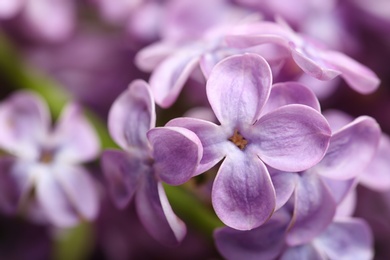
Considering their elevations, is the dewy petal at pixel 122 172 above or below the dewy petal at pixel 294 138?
below

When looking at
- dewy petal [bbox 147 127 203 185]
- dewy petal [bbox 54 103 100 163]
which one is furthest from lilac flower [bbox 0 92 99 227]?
dewy petal [bbox 147 127 203 185]

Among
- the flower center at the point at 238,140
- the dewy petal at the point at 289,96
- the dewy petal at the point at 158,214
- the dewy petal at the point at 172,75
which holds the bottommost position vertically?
the dewy petal at the point at 158,214

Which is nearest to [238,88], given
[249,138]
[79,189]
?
[249,138]

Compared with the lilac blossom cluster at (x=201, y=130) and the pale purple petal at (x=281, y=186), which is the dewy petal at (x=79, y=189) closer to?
the lilac blossom cluster at (x=201, y=130)

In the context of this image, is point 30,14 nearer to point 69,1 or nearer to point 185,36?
point 69,1

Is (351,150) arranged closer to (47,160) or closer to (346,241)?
(346,241)

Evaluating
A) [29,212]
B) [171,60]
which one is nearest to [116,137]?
[171,60]

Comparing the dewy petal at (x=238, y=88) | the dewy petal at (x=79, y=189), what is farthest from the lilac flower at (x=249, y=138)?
the dewy petal at (x=79, y=189)

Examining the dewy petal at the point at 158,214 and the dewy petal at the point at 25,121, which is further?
the dewy petal at the point at 25,121
